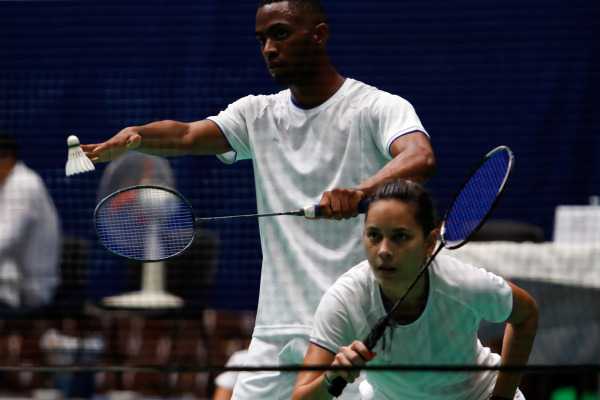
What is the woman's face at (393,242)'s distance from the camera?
2840mm

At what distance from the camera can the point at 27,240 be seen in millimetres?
5254

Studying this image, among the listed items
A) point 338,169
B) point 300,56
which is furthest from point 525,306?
point 300,56

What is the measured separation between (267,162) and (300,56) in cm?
27

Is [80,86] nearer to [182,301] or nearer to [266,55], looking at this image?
[182,301]

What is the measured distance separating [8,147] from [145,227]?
73.8 inches

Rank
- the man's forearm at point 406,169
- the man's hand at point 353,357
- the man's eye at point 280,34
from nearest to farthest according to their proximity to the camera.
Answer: the man's hand at point 353,357 < the man's forearm at point 406,169 < the man's eye at point 280,34

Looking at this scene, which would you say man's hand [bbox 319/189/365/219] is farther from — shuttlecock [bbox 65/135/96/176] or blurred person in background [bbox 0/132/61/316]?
blurred person in background [bbox 0/132/61/316]

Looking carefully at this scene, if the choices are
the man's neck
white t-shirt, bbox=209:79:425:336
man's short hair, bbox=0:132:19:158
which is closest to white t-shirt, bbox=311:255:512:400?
white t-shirt, bbox=209:79:425:336

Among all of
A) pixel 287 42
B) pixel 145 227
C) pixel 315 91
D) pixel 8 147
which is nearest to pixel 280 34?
pixel 287 42

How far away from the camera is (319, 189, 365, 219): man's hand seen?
285 centimetres

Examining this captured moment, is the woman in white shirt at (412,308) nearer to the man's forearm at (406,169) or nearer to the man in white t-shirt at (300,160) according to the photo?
the man's forearm at (406,169)

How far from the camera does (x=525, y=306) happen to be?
9.74 feet

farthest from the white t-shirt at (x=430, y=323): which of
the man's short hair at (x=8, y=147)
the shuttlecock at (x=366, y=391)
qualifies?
the man's short hair at (x=8, y=147)

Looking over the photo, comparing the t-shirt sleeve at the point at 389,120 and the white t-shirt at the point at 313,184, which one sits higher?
the t-shirt sleeve at the point at 389,120
